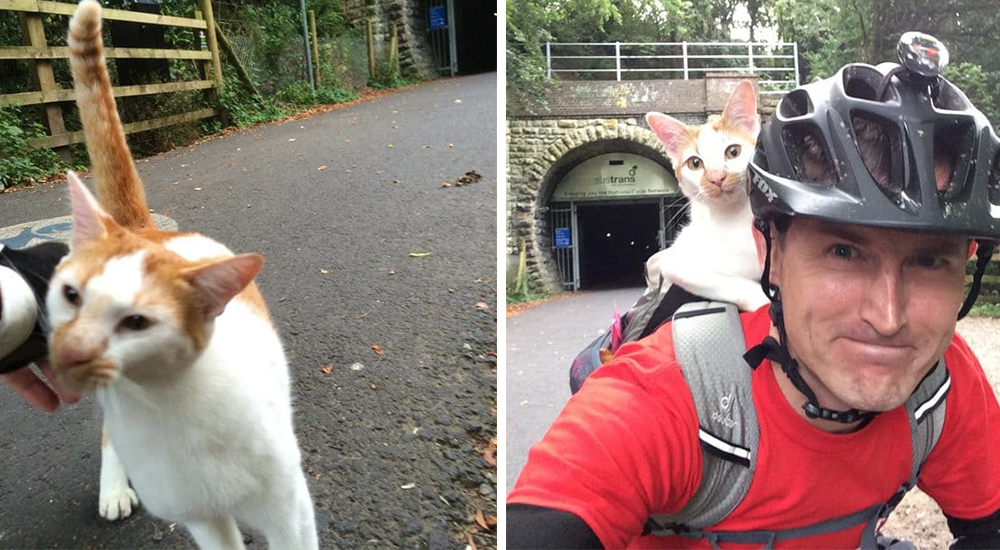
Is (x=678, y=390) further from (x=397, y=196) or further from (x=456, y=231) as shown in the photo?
(x=397, y=196)

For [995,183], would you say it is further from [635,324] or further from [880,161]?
[635,324]

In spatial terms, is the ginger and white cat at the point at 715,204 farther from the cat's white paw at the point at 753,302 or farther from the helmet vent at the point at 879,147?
the helmet vent at the point at 879,147

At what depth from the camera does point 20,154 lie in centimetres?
91

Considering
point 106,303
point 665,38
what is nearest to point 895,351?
point 665,38

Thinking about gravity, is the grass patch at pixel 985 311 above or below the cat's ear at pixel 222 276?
below

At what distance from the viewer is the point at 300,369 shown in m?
1.09

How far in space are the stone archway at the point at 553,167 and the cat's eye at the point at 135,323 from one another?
543 mm

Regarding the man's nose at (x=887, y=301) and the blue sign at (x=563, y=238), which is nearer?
the man's nose at (x=887, y=301)

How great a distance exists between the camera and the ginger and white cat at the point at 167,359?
634 millimetres

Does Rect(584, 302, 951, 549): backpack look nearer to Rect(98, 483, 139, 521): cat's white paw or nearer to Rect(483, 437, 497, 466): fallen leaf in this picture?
Rect(483, 437, 497, 466): fallen leaf

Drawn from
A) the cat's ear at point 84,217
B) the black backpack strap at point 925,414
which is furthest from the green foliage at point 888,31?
the cat's ear at point 84,217

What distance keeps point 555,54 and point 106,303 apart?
67 cm

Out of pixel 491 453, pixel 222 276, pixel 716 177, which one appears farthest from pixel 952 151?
pixel 222 276

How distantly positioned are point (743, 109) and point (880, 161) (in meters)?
0.20
